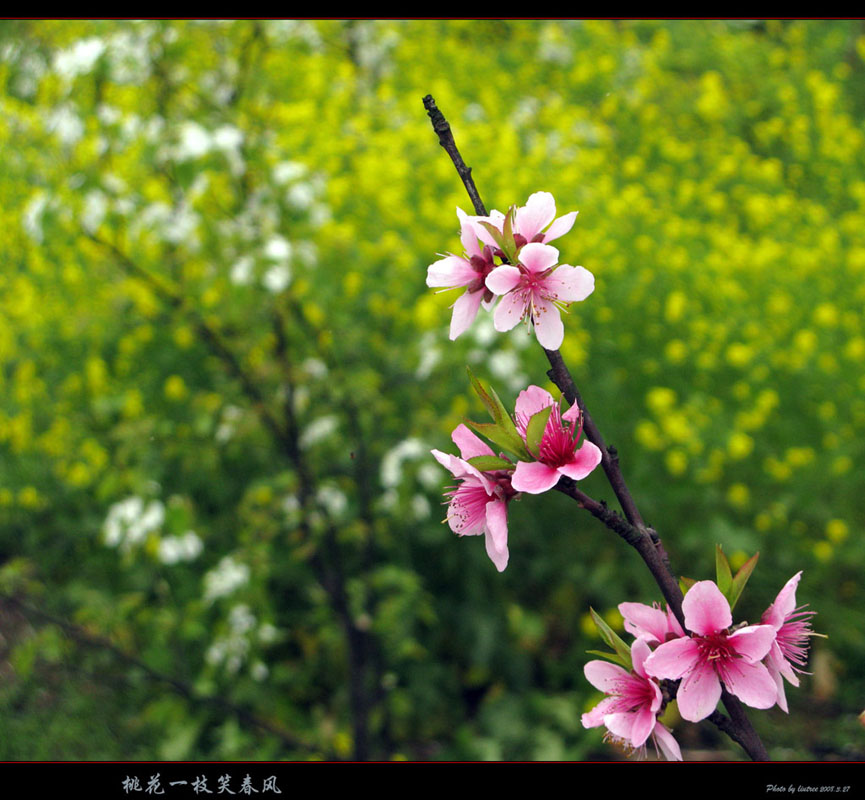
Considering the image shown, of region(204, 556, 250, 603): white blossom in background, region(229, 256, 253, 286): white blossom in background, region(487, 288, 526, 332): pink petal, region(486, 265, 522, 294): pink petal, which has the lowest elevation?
region(204, 556, 250, 603): white blossom in background

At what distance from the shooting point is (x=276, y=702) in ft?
9.17

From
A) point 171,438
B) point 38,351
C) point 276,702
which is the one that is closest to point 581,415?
point 276,702

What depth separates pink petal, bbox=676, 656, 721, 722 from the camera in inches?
27.7

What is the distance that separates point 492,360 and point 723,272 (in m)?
1.70

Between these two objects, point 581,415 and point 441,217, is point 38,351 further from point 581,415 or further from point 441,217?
point 581,415

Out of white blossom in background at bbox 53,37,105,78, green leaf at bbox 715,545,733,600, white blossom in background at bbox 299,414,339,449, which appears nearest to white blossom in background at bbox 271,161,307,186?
white blossom in background at bbox 53,37,105,78

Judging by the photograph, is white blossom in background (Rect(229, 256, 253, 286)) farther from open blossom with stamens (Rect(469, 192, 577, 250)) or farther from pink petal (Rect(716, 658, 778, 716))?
pink petal (Rect(716, 658, 778, 716))

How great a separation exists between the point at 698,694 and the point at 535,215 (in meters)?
0.48

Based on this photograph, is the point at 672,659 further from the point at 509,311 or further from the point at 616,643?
the point at 509,311

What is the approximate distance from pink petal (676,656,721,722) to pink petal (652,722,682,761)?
42 mm

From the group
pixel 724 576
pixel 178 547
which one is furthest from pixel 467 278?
pixel 178 547

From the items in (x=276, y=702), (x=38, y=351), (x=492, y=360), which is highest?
(x=38, y=351)

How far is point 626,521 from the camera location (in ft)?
2.44
